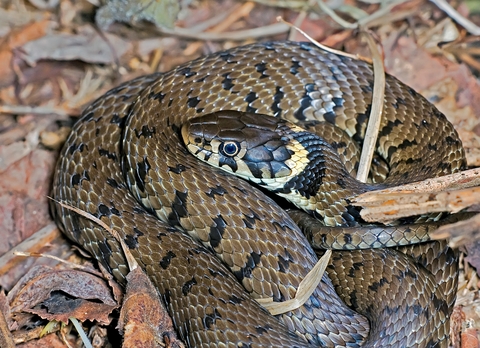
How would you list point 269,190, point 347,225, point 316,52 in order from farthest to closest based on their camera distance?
point 316,52
point 269,190
point 347,225

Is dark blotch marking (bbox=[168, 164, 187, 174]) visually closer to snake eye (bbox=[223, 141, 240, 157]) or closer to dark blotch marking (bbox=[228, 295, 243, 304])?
snake eye (bbox=[223, 141, 240, 157])

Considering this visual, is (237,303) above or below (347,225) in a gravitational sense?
below

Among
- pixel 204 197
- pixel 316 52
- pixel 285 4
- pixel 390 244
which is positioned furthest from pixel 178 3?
pixel 390 244

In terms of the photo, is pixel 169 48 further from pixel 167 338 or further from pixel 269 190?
pixel 167 338

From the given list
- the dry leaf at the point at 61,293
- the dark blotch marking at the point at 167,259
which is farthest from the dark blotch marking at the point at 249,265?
the dry leaf at the point at 61,293

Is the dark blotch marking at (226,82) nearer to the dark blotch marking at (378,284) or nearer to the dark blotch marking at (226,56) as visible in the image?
the dark blotch marking at (226,56)

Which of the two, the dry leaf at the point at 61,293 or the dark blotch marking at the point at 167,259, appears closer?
the dark blotch marking at the point at 167,259

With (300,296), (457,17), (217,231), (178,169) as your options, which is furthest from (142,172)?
(457,17)

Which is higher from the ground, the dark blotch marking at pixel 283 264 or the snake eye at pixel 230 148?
the snake eye at pixel 230 148

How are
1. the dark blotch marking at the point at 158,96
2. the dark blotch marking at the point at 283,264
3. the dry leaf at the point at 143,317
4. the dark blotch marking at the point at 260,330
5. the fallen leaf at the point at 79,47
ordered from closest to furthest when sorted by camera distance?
1. the dark blotch marking at the point at 260,330
2. the dry leaf at the point at 143,317
3. the dark blotch marking at the point at 283,264
4. the dark blotch marking at the point at 158,96
5. the fallen leaf at the point at 79,47
